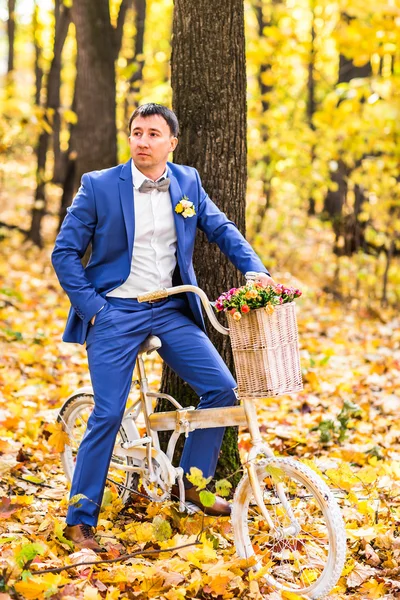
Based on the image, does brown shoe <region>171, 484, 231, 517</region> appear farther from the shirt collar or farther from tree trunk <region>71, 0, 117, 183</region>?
tree trunk <region>71, 0, 117, 183</region>

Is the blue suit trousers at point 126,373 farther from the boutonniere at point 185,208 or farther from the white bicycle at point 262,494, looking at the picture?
the boutonniere at point 185,208

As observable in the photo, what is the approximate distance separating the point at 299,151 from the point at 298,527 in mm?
9407

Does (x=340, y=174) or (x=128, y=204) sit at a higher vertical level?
(x=340, y=174)

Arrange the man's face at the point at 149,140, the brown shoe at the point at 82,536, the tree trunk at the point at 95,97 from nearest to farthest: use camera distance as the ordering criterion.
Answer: the brown shoe at the point at 82,536, the man's face at the point at 149,140, the tree trunk at the point at 95,97

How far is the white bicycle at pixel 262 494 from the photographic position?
3.45 meters

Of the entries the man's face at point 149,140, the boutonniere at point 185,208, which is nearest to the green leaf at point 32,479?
the boutonniere at point 185,208

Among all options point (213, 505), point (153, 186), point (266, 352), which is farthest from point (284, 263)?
point (266, 352)

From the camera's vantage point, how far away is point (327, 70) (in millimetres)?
27391

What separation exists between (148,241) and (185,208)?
0.82 ft

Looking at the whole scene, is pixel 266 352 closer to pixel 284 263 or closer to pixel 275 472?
pixel 275 472

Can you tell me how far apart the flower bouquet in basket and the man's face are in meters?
0.85

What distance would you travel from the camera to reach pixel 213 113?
4570mm

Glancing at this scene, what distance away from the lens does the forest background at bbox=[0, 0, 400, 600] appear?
4340 millimetres

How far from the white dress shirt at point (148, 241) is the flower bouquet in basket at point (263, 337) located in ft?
1.86
